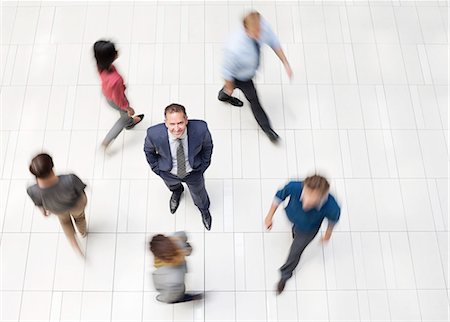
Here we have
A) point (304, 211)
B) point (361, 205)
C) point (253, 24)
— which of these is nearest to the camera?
point (304, 211)

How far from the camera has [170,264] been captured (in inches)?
119

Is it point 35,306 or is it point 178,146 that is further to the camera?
point 35,306

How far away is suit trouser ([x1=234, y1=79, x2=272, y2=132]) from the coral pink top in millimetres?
995

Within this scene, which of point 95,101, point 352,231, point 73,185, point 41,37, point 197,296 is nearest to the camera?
point 73,185

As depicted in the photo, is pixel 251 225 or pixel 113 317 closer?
pixel 113 317

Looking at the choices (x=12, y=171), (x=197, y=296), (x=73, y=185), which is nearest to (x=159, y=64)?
(x=12, y=171)

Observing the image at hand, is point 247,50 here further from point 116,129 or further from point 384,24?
point 384,24

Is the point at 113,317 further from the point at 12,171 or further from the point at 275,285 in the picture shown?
the point at 12,171

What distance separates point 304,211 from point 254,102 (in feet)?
4.86

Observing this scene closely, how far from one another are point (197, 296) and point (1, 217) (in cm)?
192

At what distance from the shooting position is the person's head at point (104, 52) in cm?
351

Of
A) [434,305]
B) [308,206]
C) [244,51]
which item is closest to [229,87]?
[244,51]

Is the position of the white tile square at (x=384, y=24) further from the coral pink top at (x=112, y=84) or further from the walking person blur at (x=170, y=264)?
the walking person blur at (x=170, y=264)

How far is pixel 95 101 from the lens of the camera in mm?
4723
